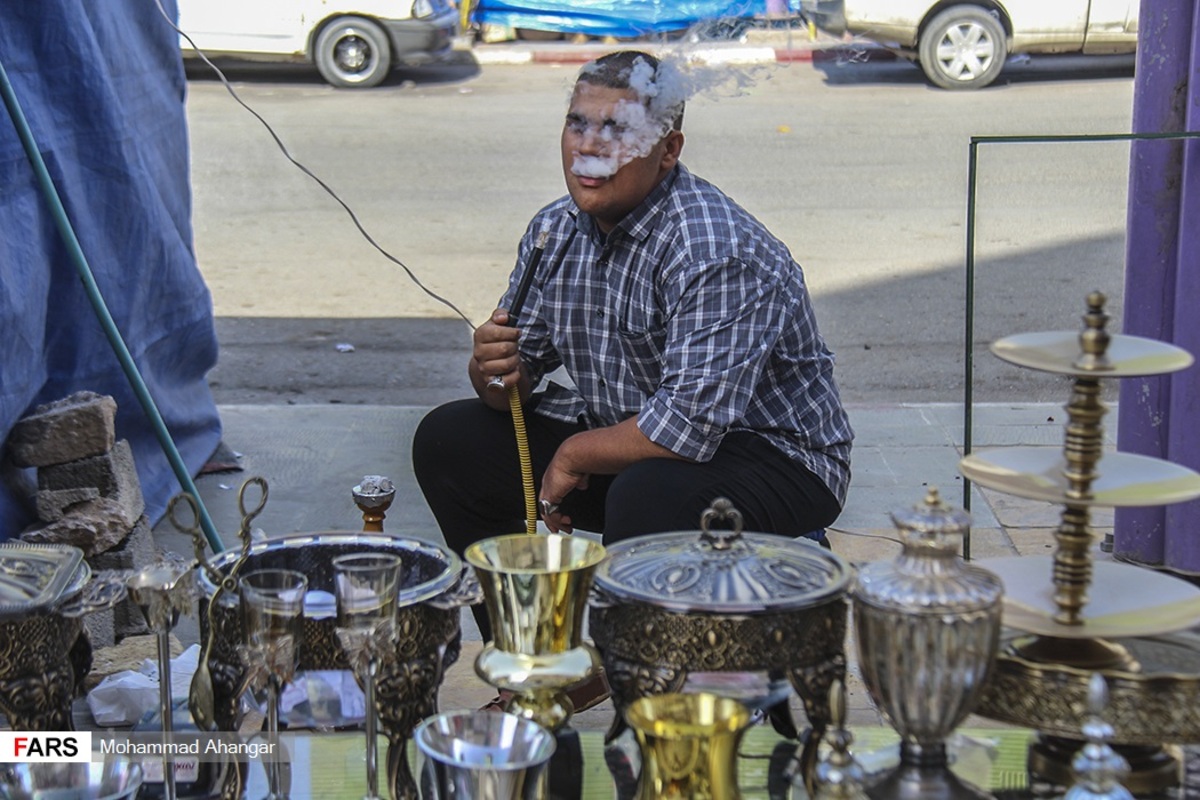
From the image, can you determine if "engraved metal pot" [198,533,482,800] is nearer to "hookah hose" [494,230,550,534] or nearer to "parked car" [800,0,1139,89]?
"hookah hose" [494,230,550,534]

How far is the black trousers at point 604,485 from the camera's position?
2.38 m

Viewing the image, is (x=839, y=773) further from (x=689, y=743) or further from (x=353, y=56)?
(x=353, y=56)

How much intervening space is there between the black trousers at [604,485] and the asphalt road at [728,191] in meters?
0.67

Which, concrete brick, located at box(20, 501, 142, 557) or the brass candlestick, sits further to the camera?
concrete brick, located at box(20, 501, 142, 557)

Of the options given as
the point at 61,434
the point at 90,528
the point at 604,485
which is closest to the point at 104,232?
the point at 61,434

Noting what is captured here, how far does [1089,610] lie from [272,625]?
35.6 inches

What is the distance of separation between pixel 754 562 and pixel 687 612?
0.16m

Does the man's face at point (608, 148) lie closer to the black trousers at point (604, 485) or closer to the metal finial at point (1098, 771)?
the black trousers at point (604, 485)

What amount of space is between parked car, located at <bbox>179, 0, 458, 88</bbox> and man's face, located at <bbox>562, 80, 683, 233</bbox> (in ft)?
27.0

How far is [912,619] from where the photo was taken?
149cm

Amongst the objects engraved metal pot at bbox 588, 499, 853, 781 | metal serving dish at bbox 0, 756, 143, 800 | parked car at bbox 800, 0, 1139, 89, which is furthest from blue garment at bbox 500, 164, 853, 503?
parked car at bbox 800, 0, 1139, 89

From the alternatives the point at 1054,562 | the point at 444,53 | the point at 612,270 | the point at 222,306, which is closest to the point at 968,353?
the point at 612,270

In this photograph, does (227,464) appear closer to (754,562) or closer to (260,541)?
(260,541)

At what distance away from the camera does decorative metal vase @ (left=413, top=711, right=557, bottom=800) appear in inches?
58.2
